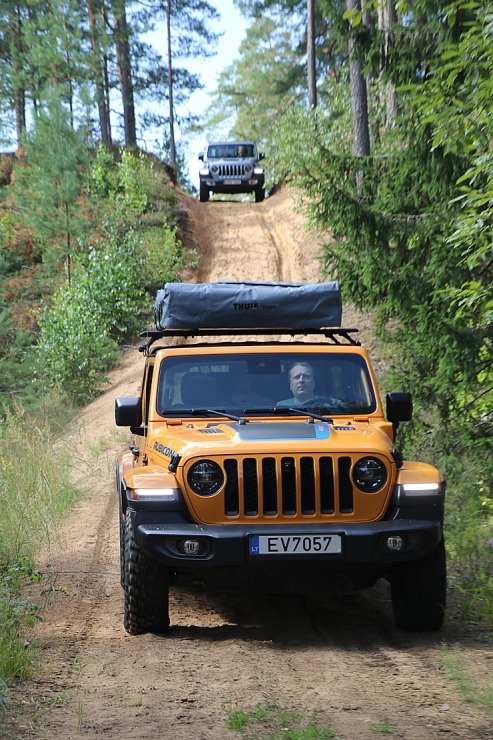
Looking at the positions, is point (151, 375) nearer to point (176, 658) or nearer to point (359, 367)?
point (359, 367)

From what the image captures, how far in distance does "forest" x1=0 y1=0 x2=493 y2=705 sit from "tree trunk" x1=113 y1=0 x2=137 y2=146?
0.10 m

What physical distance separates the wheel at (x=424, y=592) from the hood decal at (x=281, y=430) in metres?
1.02

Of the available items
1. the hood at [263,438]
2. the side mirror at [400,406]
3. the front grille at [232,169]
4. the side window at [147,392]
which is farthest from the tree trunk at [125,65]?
the hood at [263,438]

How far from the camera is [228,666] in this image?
537 centimetres

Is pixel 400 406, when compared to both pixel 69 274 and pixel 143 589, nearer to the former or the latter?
pixel 143 589

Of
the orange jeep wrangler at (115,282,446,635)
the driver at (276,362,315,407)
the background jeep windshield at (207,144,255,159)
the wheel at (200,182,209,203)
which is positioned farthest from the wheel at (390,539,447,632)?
the wheel at (200,182,209,203)

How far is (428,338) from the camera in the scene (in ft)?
32.6

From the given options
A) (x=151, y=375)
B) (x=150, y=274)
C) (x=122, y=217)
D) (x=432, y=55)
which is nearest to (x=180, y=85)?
(x=122, y=217)

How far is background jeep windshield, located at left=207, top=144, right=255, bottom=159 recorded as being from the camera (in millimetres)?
33781

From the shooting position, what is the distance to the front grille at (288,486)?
587 centimetres

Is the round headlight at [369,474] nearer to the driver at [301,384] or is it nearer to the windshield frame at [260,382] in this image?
the windshield frame at [260,382]

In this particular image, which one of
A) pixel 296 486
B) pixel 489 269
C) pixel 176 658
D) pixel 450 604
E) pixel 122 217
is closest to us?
pixel 176 658

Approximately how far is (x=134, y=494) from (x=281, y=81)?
4482cm

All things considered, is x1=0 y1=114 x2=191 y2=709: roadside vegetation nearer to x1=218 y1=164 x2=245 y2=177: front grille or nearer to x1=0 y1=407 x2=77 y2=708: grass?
x1=0 y1=407 x2=77 y2=708: grass
